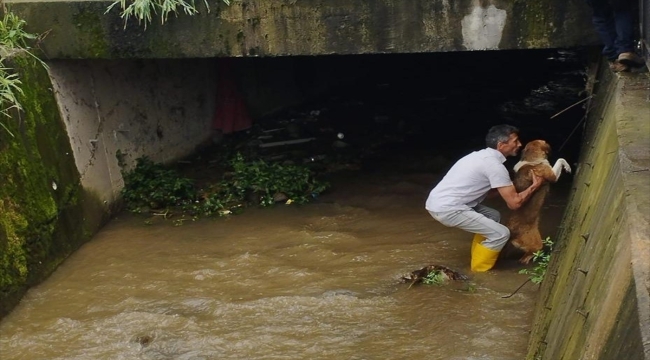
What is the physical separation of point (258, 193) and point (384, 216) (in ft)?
5.68

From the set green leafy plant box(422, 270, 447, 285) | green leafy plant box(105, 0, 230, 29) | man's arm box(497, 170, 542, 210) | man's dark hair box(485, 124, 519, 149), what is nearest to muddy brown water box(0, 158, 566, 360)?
green leafy plant box(422, 270, 447, 285)

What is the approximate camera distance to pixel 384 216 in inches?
336

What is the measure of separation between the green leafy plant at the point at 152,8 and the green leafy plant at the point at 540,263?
3.86m

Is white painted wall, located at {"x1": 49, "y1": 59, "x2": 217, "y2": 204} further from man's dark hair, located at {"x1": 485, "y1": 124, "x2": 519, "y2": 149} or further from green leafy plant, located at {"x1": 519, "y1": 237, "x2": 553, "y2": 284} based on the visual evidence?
green leafy plant, located at {"x1": 519, "y1": 237, "x2": 553, "y2": 284}

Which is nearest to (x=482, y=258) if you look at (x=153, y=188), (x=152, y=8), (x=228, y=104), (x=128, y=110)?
(x=152, y=8)

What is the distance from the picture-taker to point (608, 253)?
3.28m

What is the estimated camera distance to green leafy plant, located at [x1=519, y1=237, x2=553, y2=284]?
6.61m

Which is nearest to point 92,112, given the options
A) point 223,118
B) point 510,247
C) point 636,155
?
point 223,118

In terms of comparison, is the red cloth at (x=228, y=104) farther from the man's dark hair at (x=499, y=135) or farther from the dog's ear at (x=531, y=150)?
the dog's ear at (x=531, y=150)

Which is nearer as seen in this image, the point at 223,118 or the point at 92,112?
the point at 92,112

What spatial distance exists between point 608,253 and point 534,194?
11.3 ft

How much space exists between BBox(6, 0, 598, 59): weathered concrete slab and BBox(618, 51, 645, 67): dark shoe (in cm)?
85

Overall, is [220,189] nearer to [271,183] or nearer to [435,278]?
[271,183]

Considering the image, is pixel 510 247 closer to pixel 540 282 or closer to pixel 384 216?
pixel 540 282
